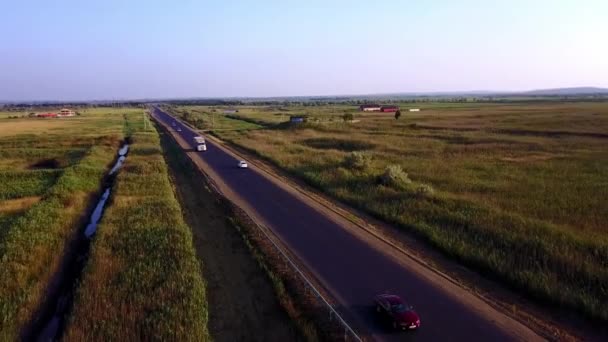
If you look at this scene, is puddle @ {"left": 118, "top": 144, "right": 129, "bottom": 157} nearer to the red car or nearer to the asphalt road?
the asphalt road

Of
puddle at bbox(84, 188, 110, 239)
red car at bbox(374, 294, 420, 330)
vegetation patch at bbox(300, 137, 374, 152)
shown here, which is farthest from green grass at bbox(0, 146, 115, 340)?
vegetation patch at bbox(300, 137, 374, 152)

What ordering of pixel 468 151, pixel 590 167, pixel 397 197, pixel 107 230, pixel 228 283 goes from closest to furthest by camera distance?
1. pixel 228 283
2. pixel 107 230
3. pixel 397 197
4. pixel 590 167
5. pixel 468 151

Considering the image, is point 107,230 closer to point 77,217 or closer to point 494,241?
point 77,217

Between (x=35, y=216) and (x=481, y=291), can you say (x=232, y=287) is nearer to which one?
(x=481, y=291)

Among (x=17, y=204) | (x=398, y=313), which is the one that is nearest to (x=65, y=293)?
(x=398, y=313)

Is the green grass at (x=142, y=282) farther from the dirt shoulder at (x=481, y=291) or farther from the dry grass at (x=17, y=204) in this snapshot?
the dirt shoulder at (x=481, y=291)

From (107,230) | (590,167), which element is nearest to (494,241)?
(107,230)
